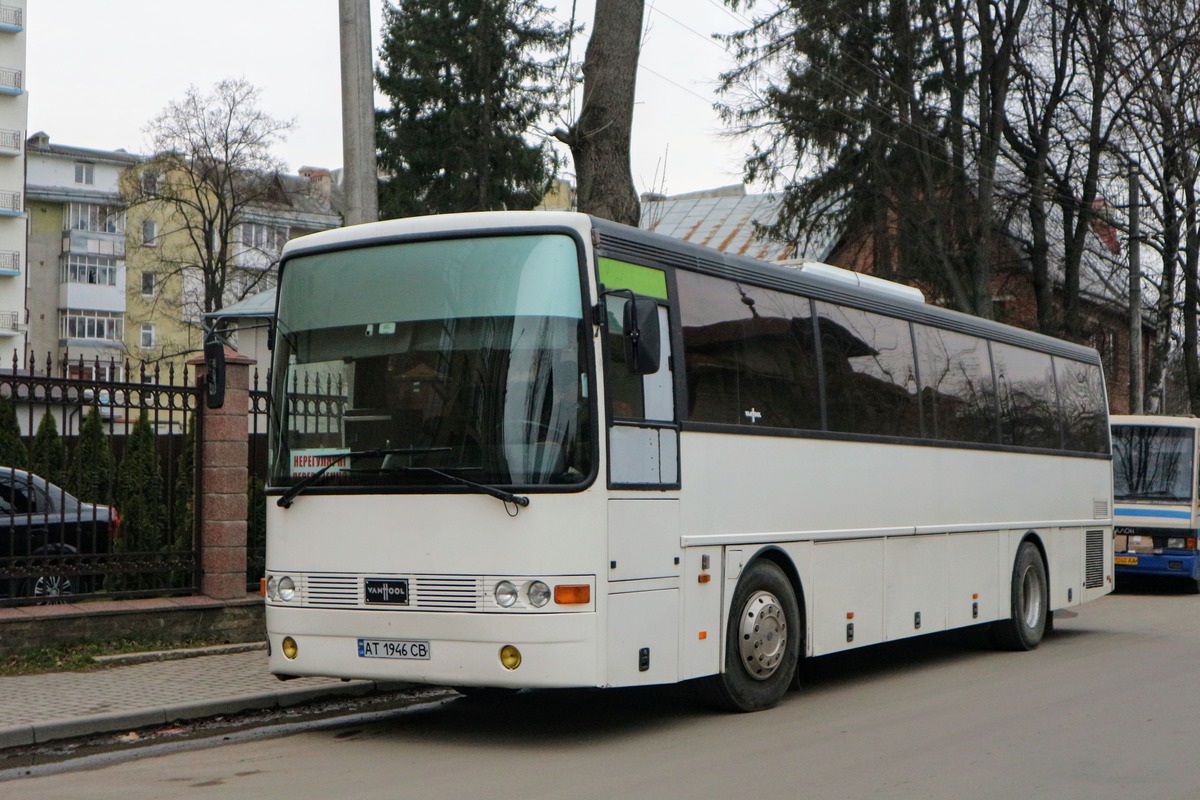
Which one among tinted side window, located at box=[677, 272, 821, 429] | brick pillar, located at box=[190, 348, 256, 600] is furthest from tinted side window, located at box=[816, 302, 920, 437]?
brick pillar, located at box=[190, 348, 256, 600]

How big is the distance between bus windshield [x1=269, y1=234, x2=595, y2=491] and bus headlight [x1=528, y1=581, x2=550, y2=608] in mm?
589

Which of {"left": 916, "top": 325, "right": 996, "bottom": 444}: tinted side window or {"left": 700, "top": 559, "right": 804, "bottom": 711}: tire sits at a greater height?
{"left": 916, "top": 325, "right": 996, "bottom": 444}: tinted side window

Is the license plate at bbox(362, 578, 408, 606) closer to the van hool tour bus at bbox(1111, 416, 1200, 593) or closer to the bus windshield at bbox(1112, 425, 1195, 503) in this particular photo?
the van hool tour bus at bbox(1111, 416, 1200, 593)

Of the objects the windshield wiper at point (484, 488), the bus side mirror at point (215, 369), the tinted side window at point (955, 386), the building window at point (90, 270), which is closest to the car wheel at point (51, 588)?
the bus side mirror at point (215, 369)

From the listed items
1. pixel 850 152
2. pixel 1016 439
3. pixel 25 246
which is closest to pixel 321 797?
pixel 1016 439

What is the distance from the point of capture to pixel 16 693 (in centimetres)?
1018

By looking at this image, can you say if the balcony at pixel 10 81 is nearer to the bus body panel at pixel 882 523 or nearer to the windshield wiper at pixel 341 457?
the bus body panel at pixel 882 523

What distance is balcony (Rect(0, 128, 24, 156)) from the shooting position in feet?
217

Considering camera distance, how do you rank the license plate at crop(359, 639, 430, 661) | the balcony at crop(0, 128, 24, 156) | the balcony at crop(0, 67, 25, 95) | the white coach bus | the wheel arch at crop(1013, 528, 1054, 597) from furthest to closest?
1. the balcony at crop(0, 128, 24, 156)
2. the balcony at crop(0, 67, 25, 95)
3. the wheel arch at crop(1013, 528, 1054, 597)
4. the license plate at crop(359, 639, 430, 661)
5. the white coach bus

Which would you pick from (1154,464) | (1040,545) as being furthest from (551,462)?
(1154,464)

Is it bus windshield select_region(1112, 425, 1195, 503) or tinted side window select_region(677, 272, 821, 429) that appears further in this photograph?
bus windshield select_region(1112, 425, 1195, 503)

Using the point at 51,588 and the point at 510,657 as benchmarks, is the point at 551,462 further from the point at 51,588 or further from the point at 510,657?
the point at 51,588

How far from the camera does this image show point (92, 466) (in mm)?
12273

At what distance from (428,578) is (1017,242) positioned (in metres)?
26.6
